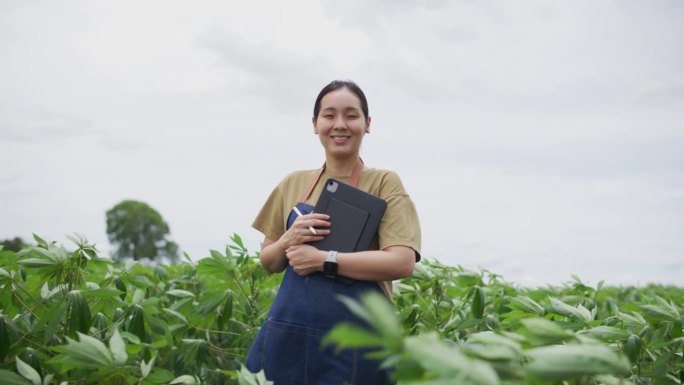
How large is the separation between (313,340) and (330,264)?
242 millimetres

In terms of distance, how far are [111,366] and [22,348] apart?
106 centimetres

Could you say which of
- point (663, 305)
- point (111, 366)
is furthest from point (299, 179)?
point (663, 305)

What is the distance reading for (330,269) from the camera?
2.03 meters

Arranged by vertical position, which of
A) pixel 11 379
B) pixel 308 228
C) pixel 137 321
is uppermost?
pixel 308 228

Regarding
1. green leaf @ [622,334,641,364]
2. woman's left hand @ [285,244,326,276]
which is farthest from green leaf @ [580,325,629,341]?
woman's left hand @ [285,244,326,276]

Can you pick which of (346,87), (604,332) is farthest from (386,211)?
(604,332)

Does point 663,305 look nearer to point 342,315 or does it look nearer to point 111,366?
point 342,315

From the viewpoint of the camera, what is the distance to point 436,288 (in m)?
3.11

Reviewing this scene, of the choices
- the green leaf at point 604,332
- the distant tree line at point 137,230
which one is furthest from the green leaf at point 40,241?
the distant tree line at point 137,230

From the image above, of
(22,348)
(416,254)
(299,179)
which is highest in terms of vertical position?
(299,179)

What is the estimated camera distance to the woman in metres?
2.04

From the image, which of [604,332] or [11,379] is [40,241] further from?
[604,332]

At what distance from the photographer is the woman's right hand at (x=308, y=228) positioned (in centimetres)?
208

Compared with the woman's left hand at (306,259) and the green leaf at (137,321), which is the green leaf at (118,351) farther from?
the green leaf at (137,321)
